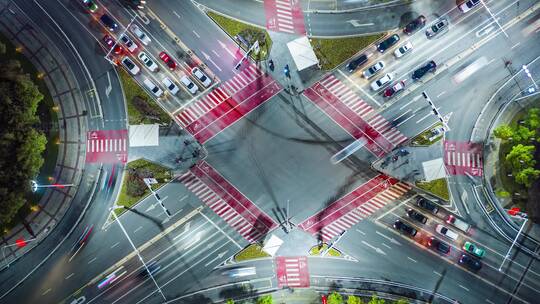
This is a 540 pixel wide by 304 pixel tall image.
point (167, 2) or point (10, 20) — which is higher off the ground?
point (167, 2)

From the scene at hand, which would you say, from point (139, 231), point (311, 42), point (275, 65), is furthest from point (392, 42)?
point (139, 231)

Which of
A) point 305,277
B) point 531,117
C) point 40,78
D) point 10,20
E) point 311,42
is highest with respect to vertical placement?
point 531,117

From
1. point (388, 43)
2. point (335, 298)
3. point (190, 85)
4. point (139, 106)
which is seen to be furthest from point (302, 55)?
point (335, 298)

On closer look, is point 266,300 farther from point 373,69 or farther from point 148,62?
point 148,62

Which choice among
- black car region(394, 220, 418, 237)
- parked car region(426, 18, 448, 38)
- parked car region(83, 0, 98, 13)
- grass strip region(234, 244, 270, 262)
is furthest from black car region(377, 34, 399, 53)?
parked car region(83, 0, 98, 13)

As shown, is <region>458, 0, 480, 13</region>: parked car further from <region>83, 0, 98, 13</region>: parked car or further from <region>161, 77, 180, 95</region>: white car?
<region>83, 0, 98, 13</region>: parked car

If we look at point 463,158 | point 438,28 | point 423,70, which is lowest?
point 463,158

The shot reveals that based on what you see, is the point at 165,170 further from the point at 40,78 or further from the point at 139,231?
the point at 40,78
